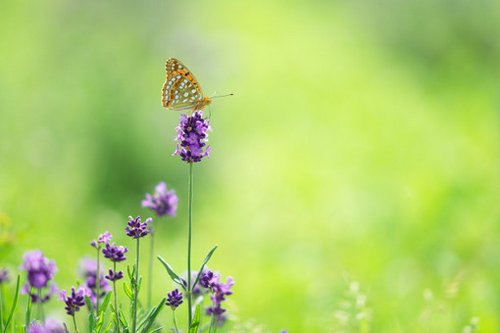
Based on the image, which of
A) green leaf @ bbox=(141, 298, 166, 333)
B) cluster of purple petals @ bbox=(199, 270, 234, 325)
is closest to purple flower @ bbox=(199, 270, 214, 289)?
cluster of purple petals @ bbox=(199, 270, 234, 325)

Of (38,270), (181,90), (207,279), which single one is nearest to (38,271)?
(38,270)

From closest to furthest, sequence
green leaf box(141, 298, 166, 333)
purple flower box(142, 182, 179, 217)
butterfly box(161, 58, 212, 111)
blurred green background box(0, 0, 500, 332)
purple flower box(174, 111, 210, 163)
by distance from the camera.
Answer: green leaf box(141, 298, 166, 333)
purple flower box(174, 111, 210, 163)
purple flower box(142, 182, 179, 217)
butterfly box(161, 58, 212, 111)
blurred green background box(0, 0, 500, 332)

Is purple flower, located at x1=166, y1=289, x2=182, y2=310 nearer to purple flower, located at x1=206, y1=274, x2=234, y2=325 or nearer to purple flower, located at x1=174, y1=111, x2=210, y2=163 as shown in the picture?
purple flower, located at x1=206, y1=274, x2=234, y2=325

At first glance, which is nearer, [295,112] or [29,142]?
[29,142]

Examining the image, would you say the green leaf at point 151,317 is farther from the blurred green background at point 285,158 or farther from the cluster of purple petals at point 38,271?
the blurred green background at point 285,158

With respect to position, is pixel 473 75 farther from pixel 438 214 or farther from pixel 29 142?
pixel 29 142

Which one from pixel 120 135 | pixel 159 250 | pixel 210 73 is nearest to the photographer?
pixel 159 250

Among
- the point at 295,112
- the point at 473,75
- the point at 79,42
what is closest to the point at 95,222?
the point at 79,42
